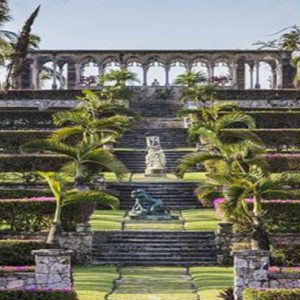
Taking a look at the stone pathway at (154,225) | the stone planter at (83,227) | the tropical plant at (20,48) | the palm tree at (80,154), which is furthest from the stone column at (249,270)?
the tropical plant at (20,48)

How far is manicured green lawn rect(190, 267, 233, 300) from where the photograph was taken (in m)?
21.8

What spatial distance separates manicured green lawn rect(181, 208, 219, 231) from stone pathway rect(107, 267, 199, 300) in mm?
3801

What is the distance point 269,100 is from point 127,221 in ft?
95.7

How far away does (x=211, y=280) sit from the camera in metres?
23.7

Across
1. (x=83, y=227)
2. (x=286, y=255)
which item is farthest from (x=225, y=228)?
(x=83, y=227)

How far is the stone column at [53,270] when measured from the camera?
812 inches

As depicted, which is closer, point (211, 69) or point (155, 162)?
point (155, 162)

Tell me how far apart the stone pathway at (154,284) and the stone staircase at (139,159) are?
15.2 meters

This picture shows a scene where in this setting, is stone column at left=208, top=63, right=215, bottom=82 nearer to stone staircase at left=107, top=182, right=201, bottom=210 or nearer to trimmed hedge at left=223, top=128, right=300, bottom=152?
trimmed hedge at left=223, top=128, right=300, bottom=152

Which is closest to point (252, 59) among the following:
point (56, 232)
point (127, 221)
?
point (127, 221)

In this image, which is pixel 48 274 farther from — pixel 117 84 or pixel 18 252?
pixel 117 84

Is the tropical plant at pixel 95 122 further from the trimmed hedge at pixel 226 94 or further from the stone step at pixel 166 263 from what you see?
the trimmed hedge at pixel 226 94

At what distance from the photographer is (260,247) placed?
23844 mm

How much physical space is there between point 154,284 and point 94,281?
53.5 inches
